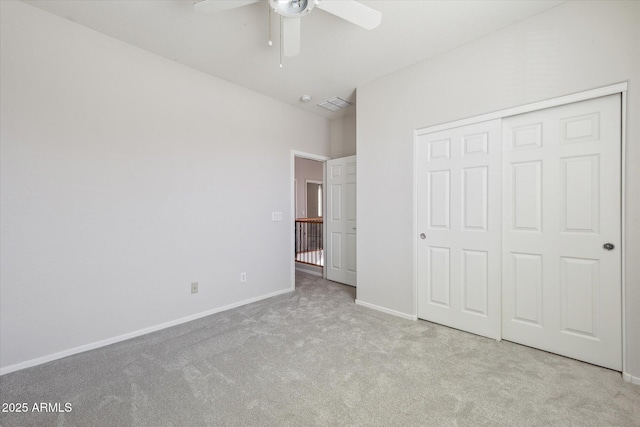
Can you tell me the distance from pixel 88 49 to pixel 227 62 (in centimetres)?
117

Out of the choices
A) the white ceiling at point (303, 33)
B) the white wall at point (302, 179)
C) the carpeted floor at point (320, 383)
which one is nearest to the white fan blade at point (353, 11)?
the white ceiling at point (303, 33)

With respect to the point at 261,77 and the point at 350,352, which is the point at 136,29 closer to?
the point at 261,77

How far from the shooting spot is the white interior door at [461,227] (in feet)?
8.13

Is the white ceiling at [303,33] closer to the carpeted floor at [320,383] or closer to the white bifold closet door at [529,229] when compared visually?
the white bifold closet door at [529,229]

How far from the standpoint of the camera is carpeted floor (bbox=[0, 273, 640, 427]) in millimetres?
1572

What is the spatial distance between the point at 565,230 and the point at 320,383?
2229 mm

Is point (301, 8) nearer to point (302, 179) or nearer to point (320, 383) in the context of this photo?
point (320, 383)

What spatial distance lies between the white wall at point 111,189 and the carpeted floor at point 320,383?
41cm

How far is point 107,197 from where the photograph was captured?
8.02 ft

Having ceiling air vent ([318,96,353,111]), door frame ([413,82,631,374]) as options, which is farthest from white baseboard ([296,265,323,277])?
door frame ([413,82,631,374])

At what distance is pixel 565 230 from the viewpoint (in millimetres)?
2164

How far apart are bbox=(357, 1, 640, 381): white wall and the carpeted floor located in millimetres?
581

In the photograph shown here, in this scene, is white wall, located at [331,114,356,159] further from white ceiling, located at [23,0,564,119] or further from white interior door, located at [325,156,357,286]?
white ceiling, located at [23,0,564,119]

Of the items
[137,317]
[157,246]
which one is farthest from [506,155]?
[137,317]
